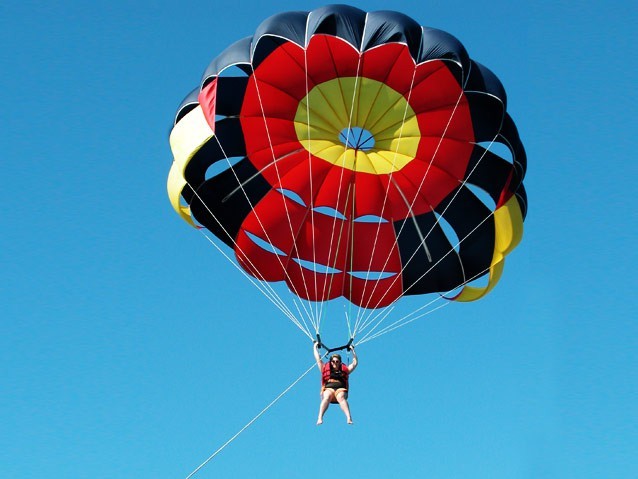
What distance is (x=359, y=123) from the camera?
17297mm

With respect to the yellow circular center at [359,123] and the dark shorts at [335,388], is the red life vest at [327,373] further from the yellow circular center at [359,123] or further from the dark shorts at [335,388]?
the yellow circular center at [359,123]

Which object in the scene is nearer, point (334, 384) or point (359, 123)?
point (334, 384)

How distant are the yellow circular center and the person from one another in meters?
2.82

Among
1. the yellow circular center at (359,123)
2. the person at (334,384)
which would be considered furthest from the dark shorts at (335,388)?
the yellow circular center at (359,123)

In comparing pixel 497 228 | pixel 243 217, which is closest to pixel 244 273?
pixel 243 217

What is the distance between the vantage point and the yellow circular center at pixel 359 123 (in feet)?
55.5

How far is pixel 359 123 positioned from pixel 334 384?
3.47 m

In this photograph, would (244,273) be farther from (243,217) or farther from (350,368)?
(350,368)

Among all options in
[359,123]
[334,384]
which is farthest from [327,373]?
[359,123]

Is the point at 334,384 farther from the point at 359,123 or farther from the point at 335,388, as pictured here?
the point at 359,123

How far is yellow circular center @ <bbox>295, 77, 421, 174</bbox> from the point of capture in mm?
16922

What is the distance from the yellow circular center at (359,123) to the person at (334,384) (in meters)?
2.82

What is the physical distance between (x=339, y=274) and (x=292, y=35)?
3.64 m

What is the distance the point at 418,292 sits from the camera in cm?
1809
